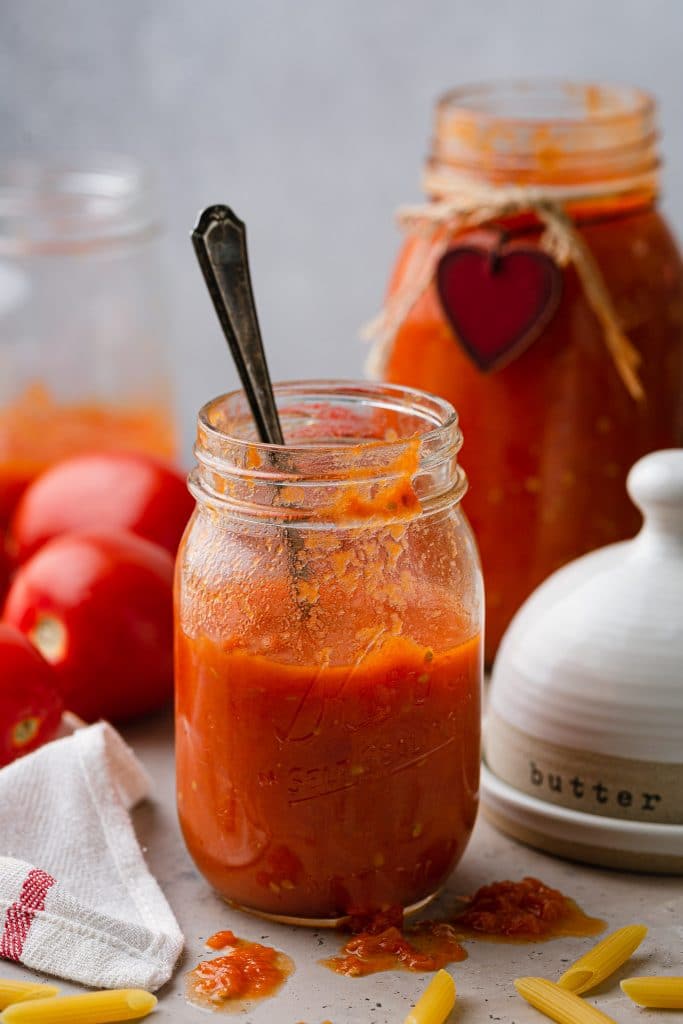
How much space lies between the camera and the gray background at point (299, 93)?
161 centimetres

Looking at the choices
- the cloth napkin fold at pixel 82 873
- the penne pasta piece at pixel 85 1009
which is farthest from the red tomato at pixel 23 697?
the penne pasta piece at pixel 85 1009

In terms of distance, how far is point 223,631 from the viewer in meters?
0.88

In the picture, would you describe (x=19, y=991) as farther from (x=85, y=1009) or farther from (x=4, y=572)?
(x=4, y=572)

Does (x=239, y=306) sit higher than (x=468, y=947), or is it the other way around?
(x=239, y=306)

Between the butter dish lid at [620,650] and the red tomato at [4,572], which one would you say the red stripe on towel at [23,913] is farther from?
the red tomato at [4,572]

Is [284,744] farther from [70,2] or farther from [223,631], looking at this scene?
[70,2]

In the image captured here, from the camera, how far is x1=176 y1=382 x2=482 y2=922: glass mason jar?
0.86 m

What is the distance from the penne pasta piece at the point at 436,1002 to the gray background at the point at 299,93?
91 centimetres

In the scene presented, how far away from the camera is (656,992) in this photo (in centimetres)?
82

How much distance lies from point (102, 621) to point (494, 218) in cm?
45

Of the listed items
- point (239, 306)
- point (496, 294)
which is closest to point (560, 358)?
point (496, 294)

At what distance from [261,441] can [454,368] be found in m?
0.35

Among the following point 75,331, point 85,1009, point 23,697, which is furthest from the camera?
point 75,331

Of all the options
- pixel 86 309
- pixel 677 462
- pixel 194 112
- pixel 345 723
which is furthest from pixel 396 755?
pixel 194 112
